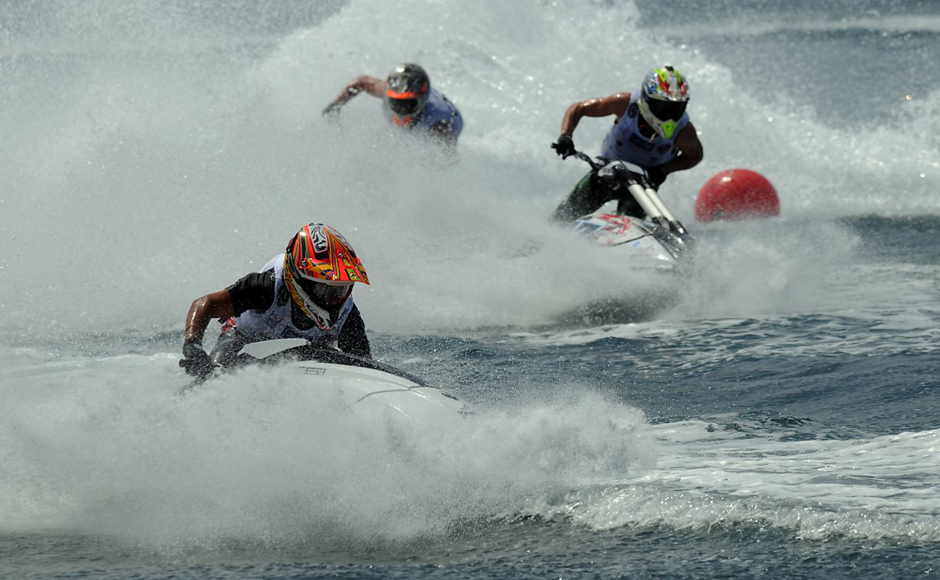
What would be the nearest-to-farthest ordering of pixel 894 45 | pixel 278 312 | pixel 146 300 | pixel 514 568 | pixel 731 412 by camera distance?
pixel 514 568
pixel 278 312
pixel 731 412
pixel 146 300
pixel 894 45

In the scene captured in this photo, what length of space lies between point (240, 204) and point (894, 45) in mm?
18464

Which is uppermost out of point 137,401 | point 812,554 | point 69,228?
point 69,228

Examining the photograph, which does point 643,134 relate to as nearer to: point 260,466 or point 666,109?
point 666,109

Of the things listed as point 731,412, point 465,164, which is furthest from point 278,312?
point 465,164

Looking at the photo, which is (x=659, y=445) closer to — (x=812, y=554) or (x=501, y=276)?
(x=812, y=554)

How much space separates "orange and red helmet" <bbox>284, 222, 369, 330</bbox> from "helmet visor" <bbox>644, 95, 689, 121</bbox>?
19.7ft

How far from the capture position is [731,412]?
313 inches

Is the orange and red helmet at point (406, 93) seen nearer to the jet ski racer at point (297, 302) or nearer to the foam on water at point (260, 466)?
the jet ski racer at point (297, 302)

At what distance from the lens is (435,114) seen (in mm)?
14609

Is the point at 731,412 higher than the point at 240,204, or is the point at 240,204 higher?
the point at 240,204

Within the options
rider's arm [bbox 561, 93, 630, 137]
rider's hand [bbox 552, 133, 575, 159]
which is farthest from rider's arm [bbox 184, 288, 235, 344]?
rider's arm [bbox 561, 93, 630, 137]

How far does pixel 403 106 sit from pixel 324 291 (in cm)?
780

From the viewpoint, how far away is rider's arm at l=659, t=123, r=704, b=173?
12570 millimetres

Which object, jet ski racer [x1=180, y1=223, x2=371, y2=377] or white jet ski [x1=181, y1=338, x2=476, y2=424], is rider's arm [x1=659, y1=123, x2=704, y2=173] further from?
white jet ski [x1=181, y1=338, x2=476, y2=424]
